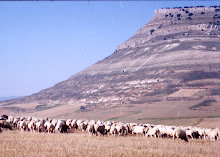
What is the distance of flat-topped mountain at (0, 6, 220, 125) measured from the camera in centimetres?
9631

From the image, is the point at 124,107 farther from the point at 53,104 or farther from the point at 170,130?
the point at 170,130

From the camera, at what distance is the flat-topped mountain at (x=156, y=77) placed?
96.3 m

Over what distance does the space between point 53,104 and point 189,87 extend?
47.5 m

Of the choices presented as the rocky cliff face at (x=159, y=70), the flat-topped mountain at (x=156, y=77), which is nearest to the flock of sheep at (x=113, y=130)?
the flat-topped mountain at (x=156, y=77)

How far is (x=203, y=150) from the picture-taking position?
2173 centimetres

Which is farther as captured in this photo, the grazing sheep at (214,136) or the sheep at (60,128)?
the grazing sheep at (214,136)

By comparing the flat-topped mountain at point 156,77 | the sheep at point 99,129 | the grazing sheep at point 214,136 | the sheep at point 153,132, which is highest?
the flat-topped mountain at point 156,77

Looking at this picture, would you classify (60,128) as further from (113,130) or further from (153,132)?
(153,132)

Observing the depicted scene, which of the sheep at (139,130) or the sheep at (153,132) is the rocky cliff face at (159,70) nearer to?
the sheep at (139,130)

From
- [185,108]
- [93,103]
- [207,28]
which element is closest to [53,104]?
[93,103]

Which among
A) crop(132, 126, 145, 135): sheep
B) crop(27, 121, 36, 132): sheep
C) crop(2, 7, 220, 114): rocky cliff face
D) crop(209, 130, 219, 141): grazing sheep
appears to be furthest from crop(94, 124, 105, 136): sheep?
crop(2, 7, 220, 114): rocky cliff face

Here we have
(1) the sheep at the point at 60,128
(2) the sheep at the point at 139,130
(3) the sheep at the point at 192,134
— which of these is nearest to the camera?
(1) the sheep at the point at 60,128

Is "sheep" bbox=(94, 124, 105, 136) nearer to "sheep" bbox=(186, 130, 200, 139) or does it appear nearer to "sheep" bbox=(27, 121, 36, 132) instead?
"sheep" bbox=(27, 121, 36, 132)

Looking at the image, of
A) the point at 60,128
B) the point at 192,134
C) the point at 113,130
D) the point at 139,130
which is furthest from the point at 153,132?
the point at 60,128
